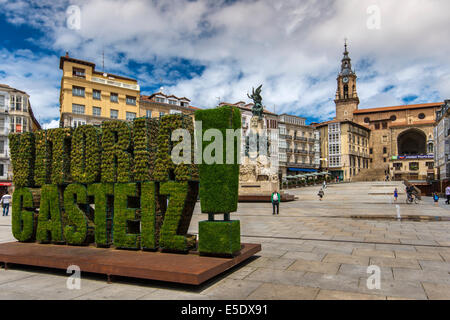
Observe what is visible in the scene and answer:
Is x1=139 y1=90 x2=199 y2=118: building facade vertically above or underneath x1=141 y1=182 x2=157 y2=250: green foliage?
above

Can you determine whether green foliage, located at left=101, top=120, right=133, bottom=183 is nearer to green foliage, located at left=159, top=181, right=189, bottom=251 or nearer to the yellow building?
green foliage, located at left=159, top=181, right=189, bottom=251

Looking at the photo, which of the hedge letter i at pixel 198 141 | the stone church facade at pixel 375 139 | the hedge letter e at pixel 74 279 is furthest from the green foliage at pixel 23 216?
the stone church facade at pixel 375 139

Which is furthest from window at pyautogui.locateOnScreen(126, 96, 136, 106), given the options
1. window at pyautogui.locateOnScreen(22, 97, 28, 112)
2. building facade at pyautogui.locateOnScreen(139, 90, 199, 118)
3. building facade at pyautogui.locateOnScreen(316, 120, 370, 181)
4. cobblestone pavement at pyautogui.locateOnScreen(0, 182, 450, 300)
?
building facade at pyautogui.locateOnScreen(316, 120, 370, 181)

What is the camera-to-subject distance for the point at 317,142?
83188 millimetres

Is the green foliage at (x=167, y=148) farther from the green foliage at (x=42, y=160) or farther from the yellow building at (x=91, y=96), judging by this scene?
the yellow building at (x=91, y=96)

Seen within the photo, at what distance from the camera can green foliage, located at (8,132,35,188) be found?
1042 centimetres

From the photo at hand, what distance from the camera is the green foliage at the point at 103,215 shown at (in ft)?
29.0

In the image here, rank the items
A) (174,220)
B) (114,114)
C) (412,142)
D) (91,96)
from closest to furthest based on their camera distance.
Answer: (174,220) → (91,96) → (114,114) → (412,142)

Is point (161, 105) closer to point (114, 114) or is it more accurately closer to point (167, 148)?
point (114, 114)

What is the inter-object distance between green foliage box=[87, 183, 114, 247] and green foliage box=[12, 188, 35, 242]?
258 cm

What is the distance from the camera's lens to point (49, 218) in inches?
386

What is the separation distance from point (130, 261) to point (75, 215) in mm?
3364

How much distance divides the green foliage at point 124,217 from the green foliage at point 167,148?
3.09 ft

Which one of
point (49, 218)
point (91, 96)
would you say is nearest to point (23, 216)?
point (49, 218)
